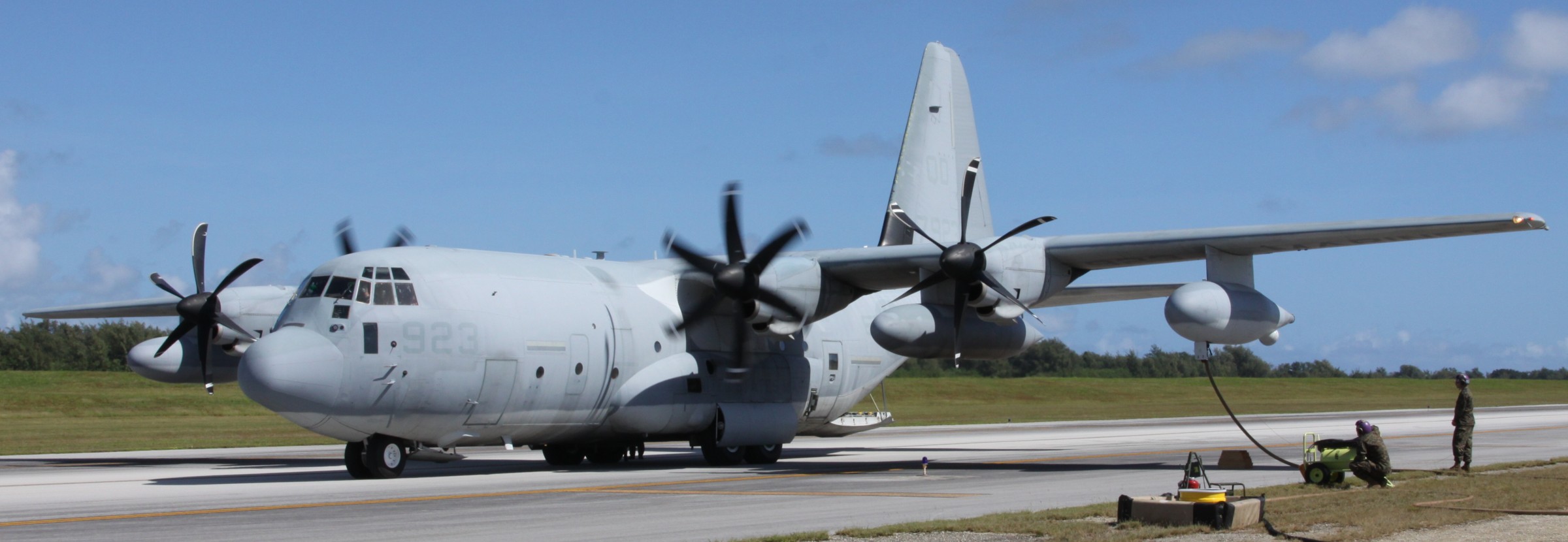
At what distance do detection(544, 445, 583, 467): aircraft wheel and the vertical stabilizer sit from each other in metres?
7.63

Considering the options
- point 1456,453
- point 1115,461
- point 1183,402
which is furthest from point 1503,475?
point 1183,402

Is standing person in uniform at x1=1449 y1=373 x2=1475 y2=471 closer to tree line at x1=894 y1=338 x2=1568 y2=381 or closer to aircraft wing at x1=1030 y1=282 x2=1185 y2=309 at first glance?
aircraft wing at x1=1030 y1=282 x2=1185 y2=309

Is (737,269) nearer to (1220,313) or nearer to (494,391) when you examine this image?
(494,391)

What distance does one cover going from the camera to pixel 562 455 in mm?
23703

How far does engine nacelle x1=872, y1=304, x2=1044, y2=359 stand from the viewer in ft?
70.7

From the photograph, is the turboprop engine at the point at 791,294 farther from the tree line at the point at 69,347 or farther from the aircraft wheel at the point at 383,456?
the tree line at the point at 69,347

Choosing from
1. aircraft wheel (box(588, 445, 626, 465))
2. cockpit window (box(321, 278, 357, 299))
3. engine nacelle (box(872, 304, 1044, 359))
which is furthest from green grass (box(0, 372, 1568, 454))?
engine nacelle (box(872, 304, 1044, 359))

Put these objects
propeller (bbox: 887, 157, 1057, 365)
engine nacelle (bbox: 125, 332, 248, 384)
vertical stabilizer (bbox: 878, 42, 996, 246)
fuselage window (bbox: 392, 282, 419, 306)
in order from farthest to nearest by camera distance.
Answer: vertical stabilizer (bbox: 878, 42, 996, 246) → engine nacelle (bbox: 125, 332, 248, 384) → propeller (bbox: 887, 157, 1057, 365) → fuselage window (bbox: 392, 282, 419, 306)

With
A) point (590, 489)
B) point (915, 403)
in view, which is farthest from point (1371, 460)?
point (915, 403)

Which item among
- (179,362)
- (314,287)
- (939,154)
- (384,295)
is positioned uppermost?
(939,154)

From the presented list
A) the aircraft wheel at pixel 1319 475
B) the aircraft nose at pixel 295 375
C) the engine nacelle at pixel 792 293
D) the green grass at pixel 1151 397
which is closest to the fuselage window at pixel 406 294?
the aircraft nose at pixel 295 375

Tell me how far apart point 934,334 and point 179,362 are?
14265mm

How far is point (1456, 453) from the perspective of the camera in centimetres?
1912

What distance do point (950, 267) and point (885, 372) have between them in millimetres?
7315
